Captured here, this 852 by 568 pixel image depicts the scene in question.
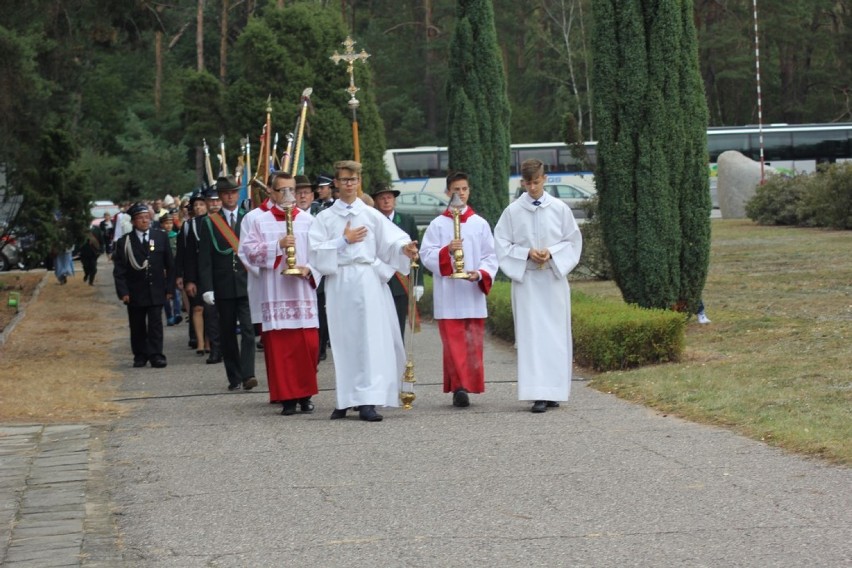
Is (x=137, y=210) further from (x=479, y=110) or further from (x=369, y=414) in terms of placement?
(x=479, y=110)

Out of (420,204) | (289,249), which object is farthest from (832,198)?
(289,249)

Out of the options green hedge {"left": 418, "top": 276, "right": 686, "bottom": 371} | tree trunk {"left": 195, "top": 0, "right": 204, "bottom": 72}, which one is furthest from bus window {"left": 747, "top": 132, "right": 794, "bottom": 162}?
green hedge {"left": 418, "top": 276, "right": 686, "bottom": 371}

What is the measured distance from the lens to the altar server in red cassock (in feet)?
36.4

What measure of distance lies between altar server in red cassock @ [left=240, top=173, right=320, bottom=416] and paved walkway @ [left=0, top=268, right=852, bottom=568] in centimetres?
32

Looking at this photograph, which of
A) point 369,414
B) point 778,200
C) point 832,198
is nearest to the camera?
point 369,414

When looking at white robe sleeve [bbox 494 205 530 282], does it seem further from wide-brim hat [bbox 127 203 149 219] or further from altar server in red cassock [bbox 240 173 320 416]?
wide-brim hat [bbox 127 203 149 219]

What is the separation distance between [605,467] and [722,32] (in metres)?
55.7

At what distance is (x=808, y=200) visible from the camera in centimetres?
3512

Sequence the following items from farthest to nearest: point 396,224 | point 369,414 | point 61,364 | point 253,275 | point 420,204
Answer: point 420,204 < point 61,364 < point 396,224 < point 253,275 < point 369,414

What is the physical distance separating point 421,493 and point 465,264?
4062mm

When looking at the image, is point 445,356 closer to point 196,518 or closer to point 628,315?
point 628,315

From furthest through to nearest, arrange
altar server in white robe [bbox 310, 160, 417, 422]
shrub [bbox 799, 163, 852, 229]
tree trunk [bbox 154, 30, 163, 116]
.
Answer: tree trunk [bbox 154, 30, 163, 116] → shrub [bbox 799, 163, 852, 229] → altar server in white robe [bbox 310, 160, 417, 422]

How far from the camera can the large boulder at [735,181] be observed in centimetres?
4500

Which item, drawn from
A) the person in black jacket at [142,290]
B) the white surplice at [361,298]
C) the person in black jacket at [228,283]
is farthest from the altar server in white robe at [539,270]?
the person in black jacket at [142,290]
